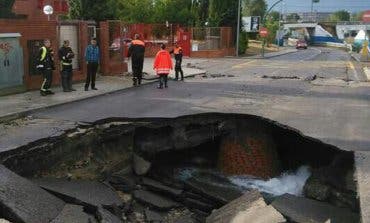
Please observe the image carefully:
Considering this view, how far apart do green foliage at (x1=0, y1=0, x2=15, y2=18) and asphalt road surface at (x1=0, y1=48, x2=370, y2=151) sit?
16.7 ft

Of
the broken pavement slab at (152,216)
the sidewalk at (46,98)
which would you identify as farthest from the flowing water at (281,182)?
the sidewalk at (46,98)

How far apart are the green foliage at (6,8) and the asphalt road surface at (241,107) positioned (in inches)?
201

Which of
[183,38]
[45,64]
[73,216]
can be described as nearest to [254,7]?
[183,38]

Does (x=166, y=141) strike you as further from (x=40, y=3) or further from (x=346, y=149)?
(x=40, y=3)

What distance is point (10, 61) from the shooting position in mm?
14805

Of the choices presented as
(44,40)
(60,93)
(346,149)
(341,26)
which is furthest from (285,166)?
(341,26)

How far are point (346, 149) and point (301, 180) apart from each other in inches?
48.6

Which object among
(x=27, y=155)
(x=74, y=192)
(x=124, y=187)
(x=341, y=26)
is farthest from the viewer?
(x=341, y=26)

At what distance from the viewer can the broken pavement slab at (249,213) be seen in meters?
6.31

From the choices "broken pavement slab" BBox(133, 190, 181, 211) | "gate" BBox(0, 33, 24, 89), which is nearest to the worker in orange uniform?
"gate" BBox(0, 33, 24, 89)

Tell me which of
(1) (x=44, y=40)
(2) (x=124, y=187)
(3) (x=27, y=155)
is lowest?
(2) (x=124, y=187)

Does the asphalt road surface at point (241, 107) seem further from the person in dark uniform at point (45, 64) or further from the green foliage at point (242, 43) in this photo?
the green foliage at point (242, 43)

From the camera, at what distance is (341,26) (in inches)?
4781

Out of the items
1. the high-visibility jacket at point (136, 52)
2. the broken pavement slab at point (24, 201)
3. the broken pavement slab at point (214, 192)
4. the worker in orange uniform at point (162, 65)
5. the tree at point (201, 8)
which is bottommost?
the broken pavement slab at point (214, 192)
